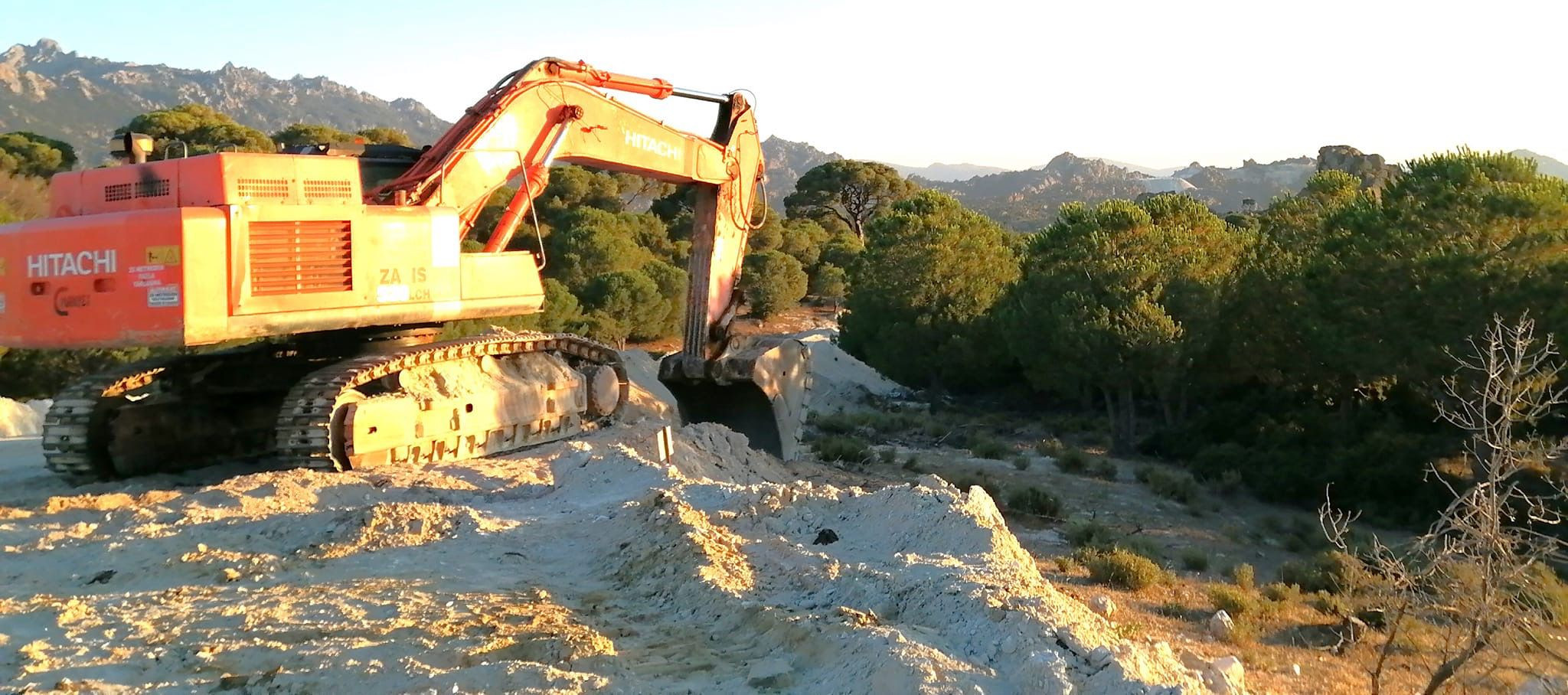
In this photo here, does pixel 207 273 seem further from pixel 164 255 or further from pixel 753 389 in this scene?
pixel 753 389

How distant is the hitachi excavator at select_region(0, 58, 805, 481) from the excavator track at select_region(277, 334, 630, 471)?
0.02 meters

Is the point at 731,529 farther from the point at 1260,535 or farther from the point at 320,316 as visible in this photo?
the point at 1260,535

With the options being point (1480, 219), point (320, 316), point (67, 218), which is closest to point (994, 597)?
point (320, 316)

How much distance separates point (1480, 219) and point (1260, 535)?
674cm

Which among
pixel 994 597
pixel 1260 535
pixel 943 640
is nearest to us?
pixel 943 640

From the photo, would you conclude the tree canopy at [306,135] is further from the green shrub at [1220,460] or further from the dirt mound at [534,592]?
the dirt mound at [534,592]

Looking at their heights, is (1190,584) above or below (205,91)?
below

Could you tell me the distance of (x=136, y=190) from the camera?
25.4 feet

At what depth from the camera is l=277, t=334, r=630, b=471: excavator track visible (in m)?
8.22

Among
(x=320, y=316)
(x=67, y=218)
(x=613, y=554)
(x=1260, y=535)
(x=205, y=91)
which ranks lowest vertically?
(x=1260, y=535)

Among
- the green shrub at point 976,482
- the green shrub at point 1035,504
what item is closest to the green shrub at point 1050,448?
the green shrub at point 976,482

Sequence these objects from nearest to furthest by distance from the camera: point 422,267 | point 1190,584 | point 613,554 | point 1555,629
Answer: point 613,554 → point 422,267 → point 1555,629 → point 1190,584

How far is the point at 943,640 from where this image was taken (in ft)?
15.4

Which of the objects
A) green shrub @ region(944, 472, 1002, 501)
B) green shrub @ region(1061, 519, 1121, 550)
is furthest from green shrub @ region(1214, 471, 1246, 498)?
green shrub @ region(1061, 519, 1121, 550)
